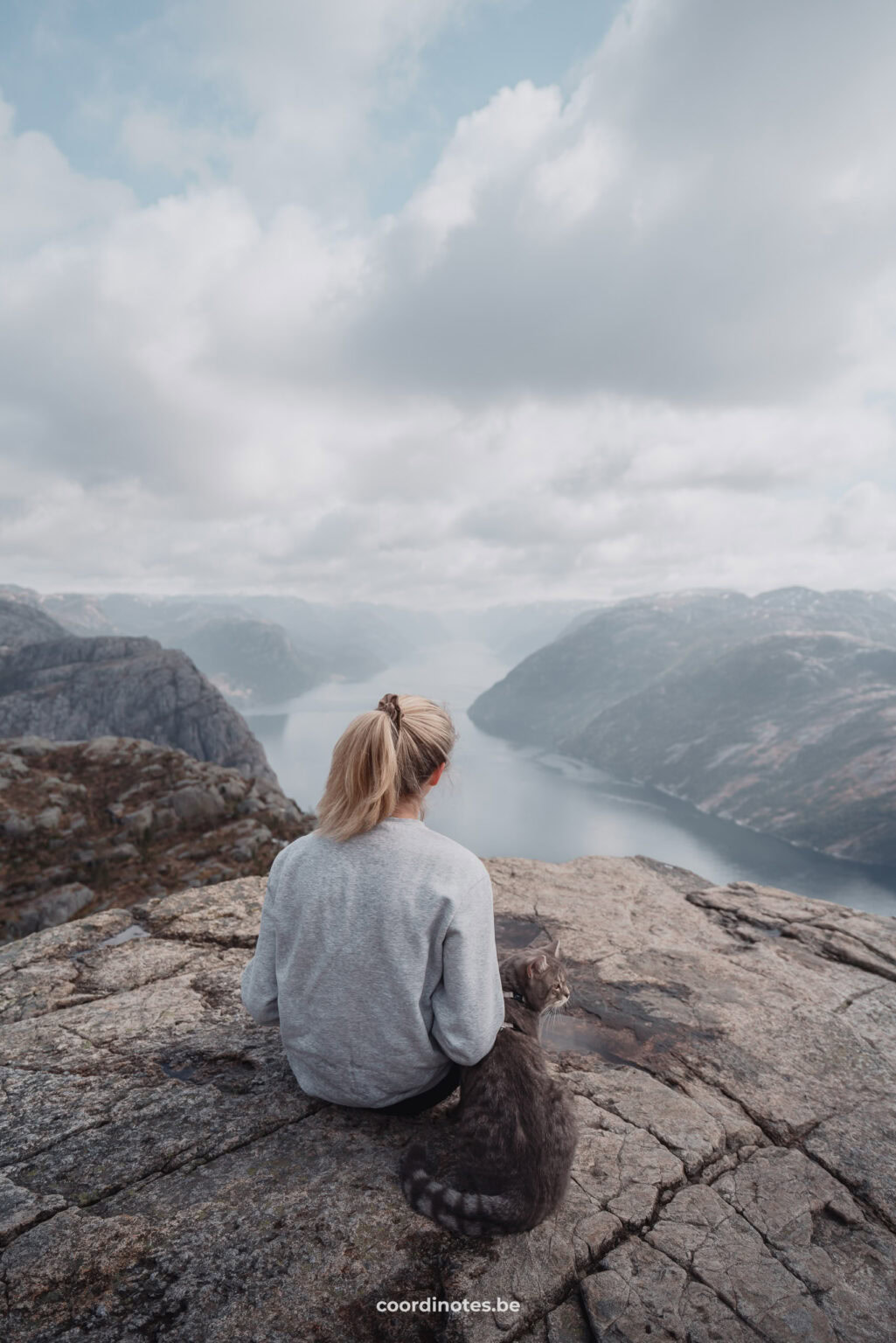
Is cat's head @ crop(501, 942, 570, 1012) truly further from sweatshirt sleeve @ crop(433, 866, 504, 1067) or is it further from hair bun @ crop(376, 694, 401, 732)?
hair bun @ crop(376, 694, 401, 732)

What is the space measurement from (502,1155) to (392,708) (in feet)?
7.93

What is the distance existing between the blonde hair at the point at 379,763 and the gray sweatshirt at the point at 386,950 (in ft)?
0.39

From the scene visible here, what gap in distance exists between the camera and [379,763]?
3.15 m

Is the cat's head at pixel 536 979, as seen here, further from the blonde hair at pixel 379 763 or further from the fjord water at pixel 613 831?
the fjord water at pixel 613 831

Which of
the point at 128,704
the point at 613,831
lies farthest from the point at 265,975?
the point at 613,831

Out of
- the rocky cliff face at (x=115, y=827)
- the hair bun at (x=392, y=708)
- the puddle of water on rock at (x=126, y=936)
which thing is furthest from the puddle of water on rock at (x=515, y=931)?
the rocky cliff face at (x=115, y=827)

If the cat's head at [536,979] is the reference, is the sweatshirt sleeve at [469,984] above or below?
above

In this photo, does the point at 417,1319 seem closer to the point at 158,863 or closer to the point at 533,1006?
the point at 533,1006

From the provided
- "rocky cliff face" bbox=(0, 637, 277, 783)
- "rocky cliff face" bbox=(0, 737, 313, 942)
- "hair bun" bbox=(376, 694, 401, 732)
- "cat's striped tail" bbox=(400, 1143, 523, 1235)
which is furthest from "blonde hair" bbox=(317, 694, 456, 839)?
"rocky cliff face" bbox=(0, 637, 277, 783)

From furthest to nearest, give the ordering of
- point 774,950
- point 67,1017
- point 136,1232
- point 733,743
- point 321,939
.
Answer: point 733,743 → point 774,950 → point 67,1017 → point 321,939 → point 136,1232

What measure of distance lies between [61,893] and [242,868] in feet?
13.6

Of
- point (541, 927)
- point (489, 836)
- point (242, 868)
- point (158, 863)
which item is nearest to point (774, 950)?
point (541, 927)

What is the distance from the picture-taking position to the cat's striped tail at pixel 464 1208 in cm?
308

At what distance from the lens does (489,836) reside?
120562 millimetres
